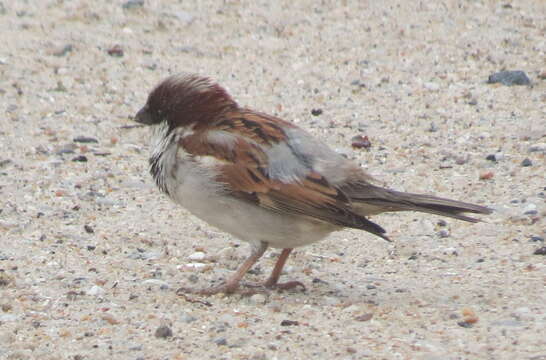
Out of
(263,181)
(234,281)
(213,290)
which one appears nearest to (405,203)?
(263,181)

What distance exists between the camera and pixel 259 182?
20.8ft

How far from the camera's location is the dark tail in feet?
20.4

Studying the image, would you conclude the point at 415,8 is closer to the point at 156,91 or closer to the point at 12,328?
the point at 156,91

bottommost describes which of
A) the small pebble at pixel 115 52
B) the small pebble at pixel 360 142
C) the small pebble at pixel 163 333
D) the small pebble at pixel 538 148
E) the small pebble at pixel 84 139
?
the small pebble at pixel 84 139

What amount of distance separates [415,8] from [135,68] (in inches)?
127

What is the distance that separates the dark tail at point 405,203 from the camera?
6215 millimetres

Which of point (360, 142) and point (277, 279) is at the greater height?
point (360, 142)

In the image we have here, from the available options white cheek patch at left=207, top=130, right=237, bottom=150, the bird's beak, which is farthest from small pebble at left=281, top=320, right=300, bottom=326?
the bird's beak

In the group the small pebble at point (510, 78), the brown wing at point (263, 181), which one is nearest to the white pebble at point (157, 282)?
the brown wing at point (263, 181)

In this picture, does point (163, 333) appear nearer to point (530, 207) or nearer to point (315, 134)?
point (530, 207)

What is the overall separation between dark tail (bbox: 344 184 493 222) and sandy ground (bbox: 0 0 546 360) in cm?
49

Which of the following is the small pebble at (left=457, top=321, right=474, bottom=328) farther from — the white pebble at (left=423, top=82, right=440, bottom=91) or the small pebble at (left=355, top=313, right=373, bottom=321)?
the white pebble at (left=423, top=82, right=440, bottom=91)

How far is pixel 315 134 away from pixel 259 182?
3.04m

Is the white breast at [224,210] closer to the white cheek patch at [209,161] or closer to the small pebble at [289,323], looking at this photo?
the white cheek patch at [209,161]
